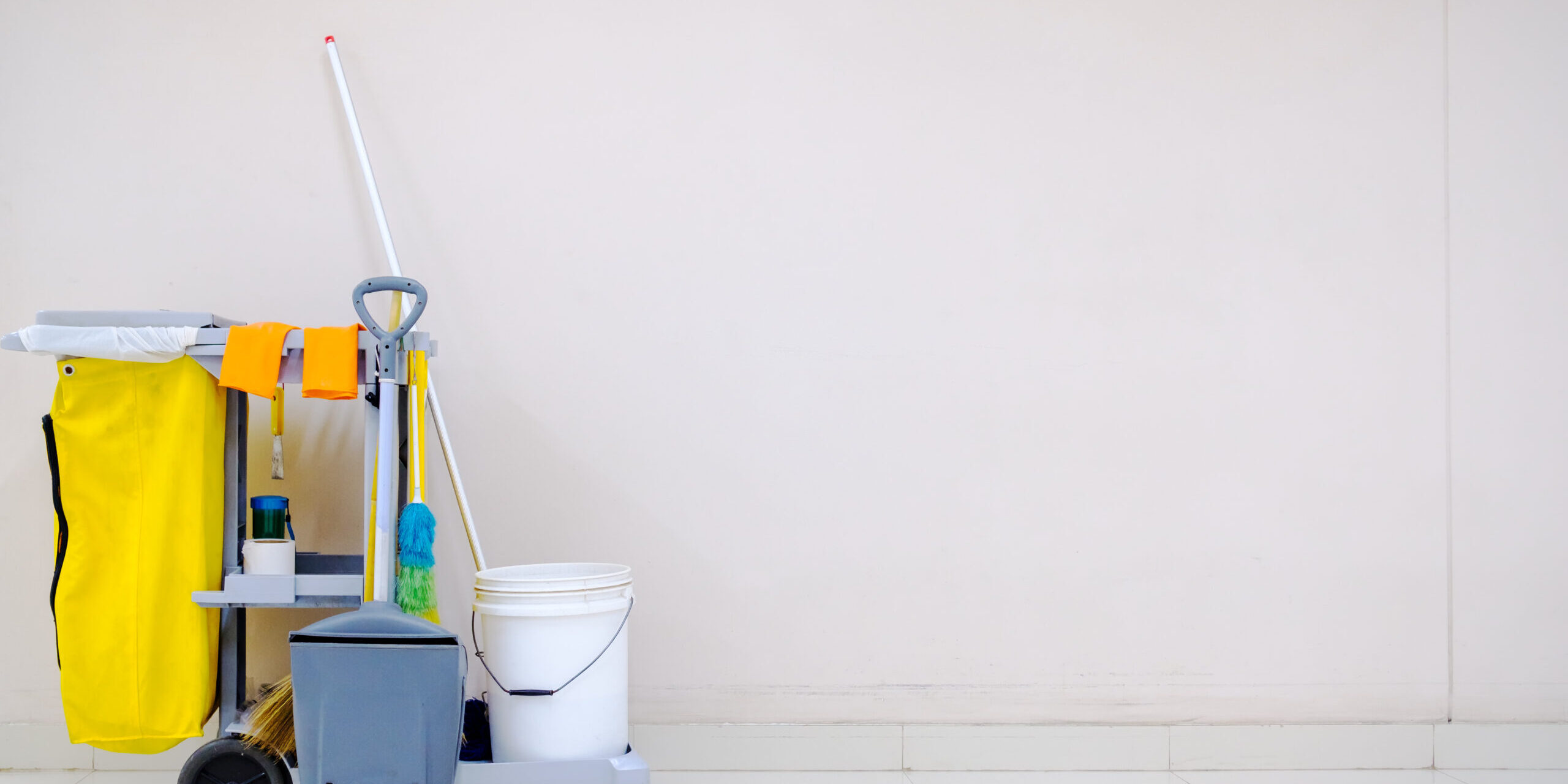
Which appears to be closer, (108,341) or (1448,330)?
(108,341)

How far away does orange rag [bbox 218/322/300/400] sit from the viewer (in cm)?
165

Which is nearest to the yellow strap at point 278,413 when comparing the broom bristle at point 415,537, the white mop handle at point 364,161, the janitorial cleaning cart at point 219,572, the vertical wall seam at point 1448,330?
the janitorial cleaning cart at point 219,572

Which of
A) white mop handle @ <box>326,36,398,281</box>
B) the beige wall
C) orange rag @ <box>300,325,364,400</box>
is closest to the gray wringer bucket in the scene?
orange rag @ <box>300,325,364,400</box>

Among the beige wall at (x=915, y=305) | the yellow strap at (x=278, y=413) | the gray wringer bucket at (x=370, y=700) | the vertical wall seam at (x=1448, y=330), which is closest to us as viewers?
the gray wringer bucket at (x=370, y=700)

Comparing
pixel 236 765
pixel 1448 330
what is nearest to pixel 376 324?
pixel 236 765

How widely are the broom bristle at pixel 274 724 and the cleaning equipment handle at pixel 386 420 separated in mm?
323

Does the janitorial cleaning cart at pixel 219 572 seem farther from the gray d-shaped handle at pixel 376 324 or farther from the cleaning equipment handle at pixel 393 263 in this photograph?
the cleaning equipment handle at pixel 393 263

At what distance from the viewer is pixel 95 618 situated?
1.69m

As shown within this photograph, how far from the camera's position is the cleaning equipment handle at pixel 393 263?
1955 millimetres

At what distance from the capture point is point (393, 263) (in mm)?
2002

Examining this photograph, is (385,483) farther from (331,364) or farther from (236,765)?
(236,765)

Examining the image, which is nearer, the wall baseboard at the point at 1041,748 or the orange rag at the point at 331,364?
the orange rag at the point at 331,364

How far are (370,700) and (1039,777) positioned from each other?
152cm

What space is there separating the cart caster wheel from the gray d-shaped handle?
2.60ft
